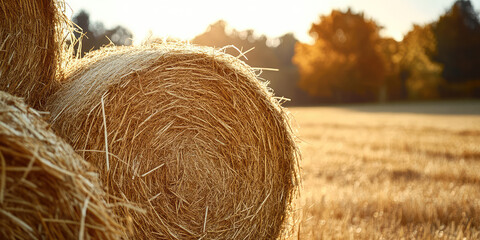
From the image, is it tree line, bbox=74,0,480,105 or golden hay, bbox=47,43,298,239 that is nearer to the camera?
golden hay, bbox=47,43,298,239

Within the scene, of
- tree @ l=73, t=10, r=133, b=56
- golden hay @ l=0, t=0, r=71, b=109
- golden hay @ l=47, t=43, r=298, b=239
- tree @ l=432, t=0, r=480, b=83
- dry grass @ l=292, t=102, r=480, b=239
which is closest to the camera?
golden hay @ l=47, t=43, r=298, b=239

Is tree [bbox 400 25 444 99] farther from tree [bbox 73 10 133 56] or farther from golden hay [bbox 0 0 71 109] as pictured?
golden hay [bbox 0 0 71 109]

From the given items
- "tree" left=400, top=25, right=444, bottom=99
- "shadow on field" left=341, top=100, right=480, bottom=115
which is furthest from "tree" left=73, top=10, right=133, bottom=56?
"tree" left=400, top=25, right=444, bottom=99

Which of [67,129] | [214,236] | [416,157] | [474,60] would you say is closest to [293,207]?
[214,236]

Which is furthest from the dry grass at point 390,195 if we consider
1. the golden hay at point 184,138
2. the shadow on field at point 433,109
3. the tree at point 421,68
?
the tree at point 421,68

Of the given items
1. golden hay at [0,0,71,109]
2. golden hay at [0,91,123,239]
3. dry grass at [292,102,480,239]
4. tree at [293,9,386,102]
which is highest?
tree at [293,9,386,102]

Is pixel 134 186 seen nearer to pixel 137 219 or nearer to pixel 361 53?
pixel 137 219

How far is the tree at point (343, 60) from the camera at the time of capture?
36531 millimetres

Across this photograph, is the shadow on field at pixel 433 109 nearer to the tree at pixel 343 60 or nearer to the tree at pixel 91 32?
the tree at pixel 343 60

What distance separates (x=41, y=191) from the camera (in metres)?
1.32

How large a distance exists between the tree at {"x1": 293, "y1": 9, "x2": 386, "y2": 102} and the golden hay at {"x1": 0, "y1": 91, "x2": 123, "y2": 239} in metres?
34.8

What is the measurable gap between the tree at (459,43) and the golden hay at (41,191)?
143 feet

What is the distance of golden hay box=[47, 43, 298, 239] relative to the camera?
2.06m

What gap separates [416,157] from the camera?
6266 millimetres
